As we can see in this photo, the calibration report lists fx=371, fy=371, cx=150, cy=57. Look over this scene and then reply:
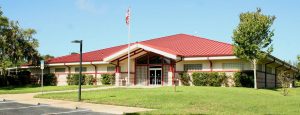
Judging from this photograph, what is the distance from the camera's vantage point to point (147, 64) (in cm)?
3800

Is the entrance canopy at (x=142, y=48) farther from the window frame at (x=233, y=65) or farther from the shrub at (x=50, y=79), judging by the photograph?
the shrub at (x=50, y=79)

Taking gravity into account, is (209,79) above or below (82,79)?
above

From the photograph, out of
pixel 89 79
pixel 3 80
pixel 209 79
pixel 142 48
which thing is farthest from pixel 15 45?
pixel 209 79

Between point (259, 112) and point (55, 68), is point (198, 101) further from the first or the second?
point (55, 68)

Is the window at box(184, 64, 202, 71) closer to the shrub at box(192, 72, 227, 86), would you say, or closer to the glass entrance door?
the shrub at box(192, 72, 227, 86)

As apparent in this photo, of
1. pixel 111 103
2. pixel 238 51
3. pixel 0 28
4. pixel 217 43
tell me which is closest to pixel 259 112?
pixel 111 103

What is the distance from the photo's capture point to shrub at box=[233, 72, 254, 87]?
3288cm

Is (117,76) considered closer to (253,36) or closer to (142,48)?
(142,48)

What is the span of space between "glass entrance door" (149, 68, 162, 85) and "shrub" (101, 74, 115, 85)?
13.9ft

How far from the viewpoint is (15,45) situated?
4334 cm

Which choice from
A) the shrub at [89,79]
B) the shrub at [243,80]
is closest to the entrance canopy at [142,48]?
the shrub at [89,79]

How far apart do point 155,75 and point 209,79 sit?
621cm

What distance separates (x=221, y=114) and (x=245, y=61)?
2062 centimetres

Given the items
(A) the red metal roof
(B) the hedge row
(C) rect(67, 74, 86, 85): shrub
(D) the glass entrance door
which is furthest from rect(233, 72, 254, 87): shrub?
(C) rect(67, 74, 86, 85): shrub
